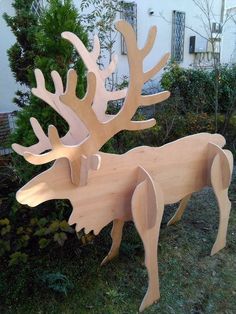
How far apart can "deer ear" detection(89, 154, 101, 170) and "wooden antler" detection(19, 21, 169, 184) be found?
0.24ft

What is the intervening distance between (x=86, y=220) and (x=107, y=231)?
1143mm

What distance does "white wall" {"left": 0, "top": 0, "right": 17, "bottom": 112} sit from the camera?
558 cm

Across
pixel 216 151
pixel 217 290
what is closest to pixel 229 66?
pixel 216 151

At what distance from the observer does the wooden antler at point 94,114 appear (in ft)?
5.12

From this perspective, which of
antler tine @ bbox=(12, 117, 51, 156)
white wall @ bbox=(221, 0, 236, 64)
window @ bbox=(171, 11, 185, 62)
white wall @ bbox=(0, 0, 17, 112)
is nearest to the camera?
antler tine @ bbox=(12, 117, 51, 156)

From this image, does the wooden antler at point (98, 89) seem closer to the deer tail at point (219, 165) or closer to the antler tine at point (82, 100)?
the antler tine at point (82, 100)

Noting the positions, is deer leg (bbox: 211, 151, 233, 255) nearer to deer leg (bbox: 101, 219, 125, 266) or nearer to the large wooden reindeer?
the large wooden reindeer

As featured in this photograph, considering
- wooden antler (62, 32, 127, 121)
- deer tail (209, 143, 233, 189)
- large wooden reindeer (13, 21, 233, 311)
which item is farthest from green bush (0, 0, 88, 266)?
deer tail (209, 143, 233, 189)

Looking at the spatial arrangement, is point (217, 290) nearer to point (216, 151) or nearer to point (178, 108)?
point (216, 151)

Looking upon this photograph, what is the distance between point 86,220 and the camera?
1986 mm

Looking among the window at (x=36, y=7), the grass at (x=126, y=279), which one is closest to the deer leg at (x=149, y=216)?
the grass at (x=126, y=279)

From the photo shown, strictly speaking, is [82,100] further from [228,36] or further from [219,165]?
[228,36]

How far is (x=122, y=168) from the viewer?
2.04 metres

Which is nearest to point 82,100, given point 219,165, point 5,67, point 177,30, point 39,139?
point 39,139
